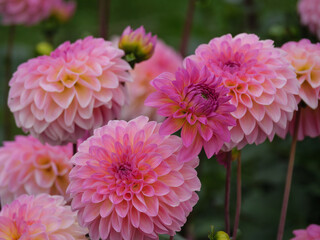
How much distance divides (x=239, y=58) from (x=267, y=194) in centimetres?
68

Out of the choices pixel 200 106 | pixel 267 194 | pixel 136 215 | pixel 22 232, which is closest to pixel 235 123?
pixel 200 106

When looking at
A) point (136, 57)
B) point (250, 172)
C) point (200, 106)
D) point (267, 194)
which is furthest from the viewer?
Answer: point (250, 172)

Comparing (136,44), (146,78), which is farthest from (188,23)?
(136,44)

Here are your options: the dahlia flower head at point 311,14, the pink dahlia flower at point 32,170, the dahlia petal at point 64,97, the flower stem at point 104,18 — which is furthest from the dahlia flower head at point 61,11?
the dahlia petal at point 64,97

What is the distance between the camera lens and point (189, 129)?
616mm

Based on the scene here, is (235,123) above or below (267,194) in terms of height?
above

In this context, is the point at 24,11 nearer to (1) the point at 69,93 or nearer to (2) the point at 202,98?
(1) the point at 69,93

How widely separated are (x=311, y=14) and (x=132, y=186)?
84cm

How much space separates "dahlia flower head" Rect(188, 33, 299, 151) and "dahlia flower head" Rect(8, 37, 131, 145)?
0.13 m

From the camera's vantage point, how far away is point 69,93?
2.44ft

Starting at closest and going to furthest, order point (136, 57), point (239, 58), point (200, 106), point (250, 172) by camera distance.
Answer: point (200, 106) < point (239, 58) < point (136, 57) < point (250, 172)

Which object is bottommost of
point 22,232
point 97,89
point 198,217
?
point 198,217

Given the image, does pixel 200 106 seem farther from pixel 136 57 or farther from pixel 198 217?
pixel 198 217

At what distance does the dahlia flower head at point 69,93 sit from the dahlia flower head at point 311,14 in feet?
2.17
